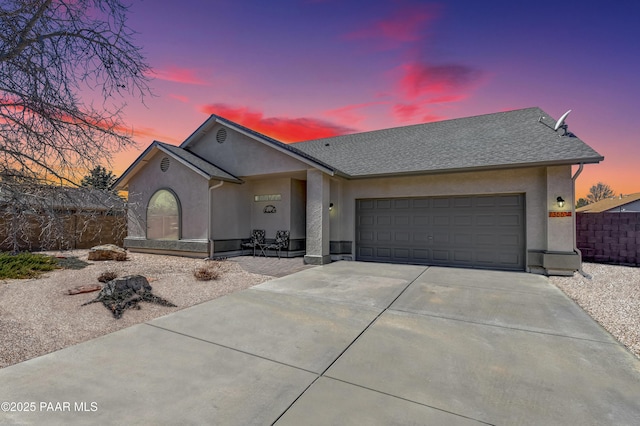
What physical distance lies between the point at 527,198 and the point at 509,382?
7731 millimetres

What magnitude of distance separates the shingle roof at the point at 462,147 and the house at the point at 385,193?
0.17ft

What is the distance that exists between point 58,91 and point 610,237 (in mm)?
15066

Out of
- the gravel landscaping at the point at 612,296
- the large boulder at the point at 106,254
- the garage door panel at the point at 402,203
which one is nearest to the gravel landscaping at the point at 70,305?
the large boulder at the point at 106,254

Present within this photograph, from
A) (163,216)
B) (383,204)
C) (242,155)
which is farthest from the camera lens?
(163,216)

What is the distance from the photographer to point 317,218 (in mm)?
10031

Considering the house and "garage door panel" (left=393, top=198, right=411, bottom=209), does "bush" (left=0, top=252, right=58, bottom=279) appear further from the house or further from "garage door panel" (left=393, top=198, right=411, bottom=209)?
"garage door panel" (left=393, top=198, right=411, bottom=209)

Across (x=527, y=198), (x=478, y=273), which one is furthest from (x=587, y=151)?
(x=478, y=273)

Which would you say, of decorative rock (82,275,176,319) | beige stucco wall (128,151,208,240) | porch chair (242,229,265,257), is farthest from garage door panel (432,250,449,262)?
beige stucco wall (128,151,208,240)

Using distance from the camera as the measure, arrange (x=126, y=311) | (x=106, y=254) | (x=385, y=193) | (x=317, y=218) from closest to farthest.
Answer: (x=126, y=311)
(x=317, y=218)
(x=106, y=254)
(x=385, y=193)

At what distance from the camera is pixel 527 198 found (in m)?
8.76

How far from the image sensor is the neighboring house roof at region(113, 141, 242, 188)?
10.8m

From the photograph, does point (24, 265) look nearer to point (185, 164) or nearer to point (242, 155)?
point (185, 164)

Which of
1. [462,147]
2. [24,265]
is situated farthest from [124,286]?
[462,147]

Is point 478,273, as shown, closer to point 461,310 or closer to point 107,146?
point 461,310
